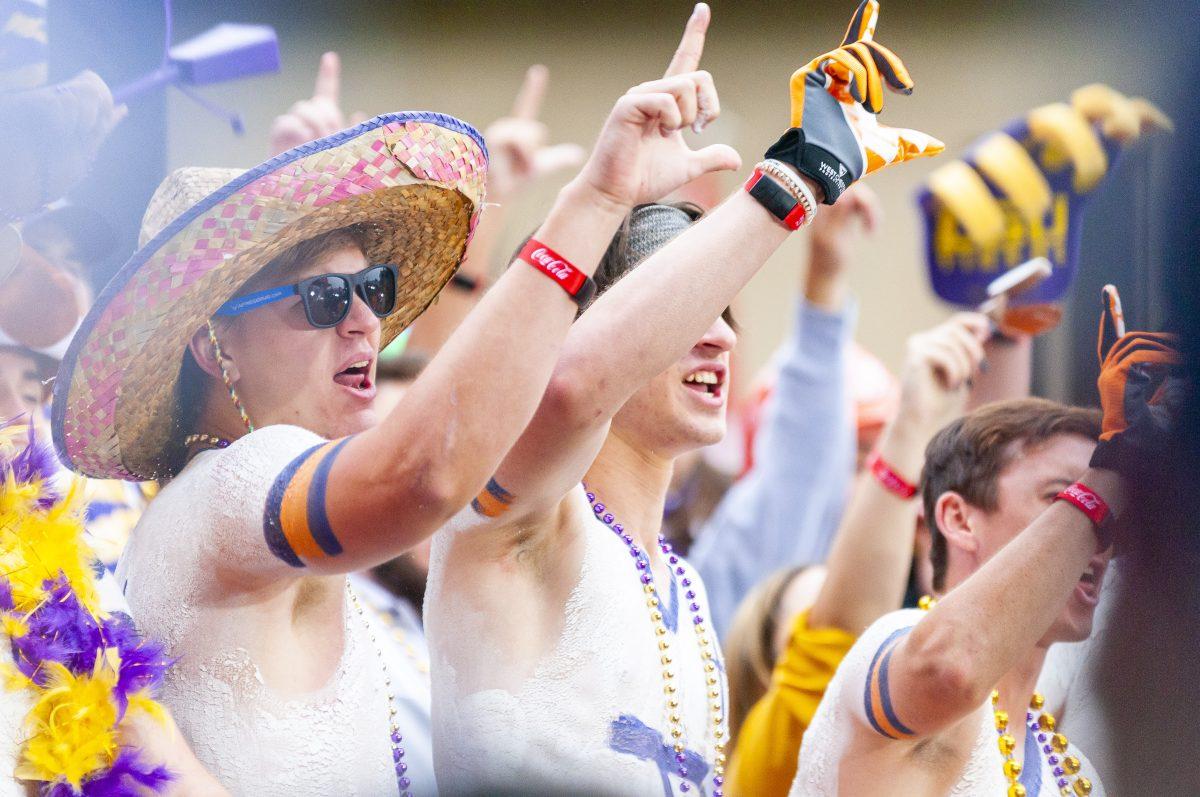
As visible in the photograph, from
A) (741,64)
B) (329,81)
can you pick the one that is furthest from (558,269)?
(741,64)

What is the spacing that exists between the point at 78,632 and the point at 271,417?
1.17ft

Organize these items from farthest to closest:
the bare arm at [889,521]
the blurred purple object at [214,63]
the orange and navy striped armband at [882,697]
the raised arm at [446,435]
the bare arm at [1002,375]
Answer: the bare arm at [1002,375] → the bare arm at [889,521] → the blurred purple object at [214,63] → the orange and navy striped armband at [882,697] → the raised arm at [446,435]

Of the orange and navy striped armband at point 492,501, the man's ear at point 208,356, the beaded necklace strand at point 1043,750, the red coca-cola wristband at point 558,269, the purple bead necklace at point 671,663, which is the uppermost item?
the red coca-cola wristband at point 558,269

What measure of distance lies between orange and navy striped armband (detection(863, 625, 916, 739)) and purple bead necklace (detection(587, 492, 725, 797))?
22 cm

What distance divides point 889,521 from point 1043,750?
797 mm

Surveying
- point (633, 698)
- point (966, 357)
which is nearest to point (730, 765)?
point (966, 357)

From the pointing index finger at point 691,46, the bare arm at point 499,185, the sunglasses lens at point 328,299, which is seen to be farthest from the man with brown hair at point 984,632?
the bare arm at point 499,185

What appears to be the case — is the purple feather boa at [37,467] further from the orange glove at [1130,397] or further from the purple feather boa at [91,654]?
the orange glove at [1130,397]

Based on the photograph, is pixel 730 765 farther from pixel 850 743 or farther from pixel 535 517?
pixel 535 517

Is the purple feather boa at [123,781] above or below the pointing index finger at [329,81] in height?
below

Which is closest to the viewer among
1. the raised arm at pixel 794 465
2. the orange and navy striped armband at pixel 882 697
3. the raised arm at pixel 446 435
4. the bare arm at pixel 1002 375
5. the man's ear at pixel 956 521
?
the raised arm at pixel 446 435

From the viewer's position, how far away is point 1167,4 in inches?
150

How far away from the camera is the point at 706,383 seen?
7.09 feet

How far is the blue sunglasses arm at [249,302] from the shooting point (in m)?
1.81
